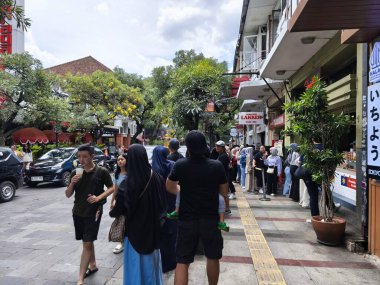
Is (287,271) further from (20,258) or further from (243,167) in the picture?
(243,167)

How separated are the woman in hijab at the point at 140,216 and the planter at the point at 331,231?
11.1ft

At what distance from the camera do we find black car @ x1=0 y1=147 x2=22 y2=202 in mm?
9344

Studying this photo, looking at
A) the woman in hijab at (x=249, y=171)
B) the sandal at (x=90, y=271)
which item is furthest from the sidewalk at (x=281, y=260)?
the woman in hijab at (x=249, y=171)

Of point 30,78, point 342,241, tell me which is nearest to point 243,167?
point 342,241

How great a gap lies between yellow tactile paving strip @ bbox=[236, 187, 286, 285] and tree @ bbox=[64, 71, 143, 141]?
17.3 m

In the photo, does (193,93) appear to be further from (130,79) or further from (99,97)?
(130,79)

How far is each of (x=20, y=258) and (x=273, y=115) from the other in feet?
42.4

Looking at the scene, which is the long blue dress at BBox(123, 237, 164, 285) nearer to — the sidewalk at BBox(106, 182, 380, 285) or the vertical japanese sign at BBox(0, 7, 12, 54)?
the sidewalk at BBox(106, 182, 380, 285)

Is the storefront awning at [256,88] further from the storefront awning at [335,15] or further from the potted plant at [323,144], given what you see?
the storefront awning at [335,15]

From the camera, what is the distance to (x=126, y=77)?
32.7m

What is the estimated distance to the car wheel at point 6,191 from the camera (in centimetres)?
935

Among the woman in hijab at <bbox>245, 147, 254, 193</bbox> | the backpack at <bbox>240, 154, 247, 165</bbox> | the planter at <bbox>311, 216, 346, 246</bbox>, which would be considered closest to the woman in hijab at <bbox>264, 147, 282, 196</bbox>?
the woman in hijab at <bbox>245, 147, 254, 193</bbox>

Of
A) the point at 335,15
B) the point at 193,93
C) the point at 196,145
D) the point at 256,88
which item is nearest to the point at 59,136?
the point at 193,93

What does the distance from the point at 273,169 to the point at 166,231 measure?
683 centimetres
